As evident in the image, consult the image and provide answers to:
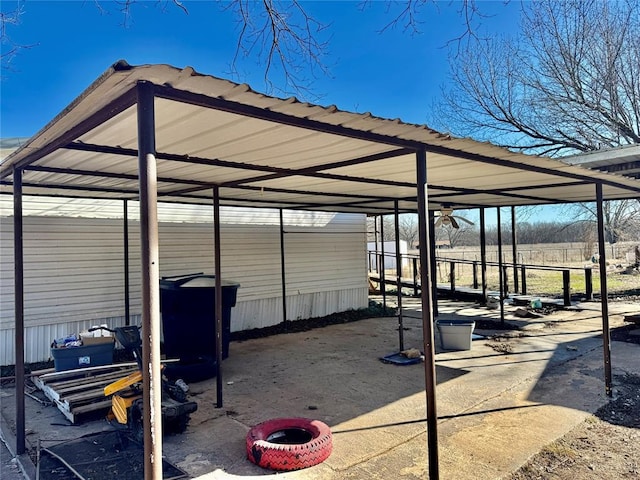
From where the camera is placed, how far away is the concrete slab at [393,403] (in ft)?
10.1

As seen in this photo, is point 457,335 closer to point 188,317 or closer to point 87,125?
point 188,317

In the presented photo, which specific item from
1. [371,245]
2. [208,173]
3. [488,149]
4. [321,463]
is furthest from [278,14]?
[371,245]

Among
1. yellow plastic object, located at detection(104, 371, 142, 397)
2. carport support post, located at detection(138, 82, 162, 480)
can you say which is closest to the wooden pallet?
yellow plastic object, located at detection(104, 371, 142, 397)

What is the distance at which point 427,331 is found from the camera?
2748 millimetres

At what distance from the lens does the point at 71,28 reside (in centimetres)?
411

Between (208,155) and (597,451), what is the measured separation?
348 cm

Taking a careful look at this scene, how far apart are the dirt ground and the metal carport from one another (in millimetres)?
695

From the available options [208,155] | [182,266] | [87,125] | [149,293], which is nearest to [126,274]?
[182,266]

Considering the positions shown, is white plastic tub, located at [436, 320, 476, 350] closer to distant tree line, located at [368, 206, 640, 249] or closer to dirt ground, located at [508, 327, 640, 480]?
dirt ground, located at [508, 327, 640, 480]

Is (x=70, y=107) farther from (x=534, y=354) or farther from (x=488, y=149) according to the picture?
(x=534, y=354)

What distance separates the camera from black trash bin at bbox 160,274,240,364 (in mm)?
5477

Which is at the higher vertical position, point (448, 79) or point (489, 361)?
point (448, 79)

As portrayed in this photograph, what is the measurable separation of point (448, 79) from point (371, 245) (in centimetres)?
1543

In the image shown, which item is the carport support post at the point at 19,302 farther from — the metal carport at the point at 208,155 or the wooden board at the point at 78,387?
the wooden board at the point at 78,387
